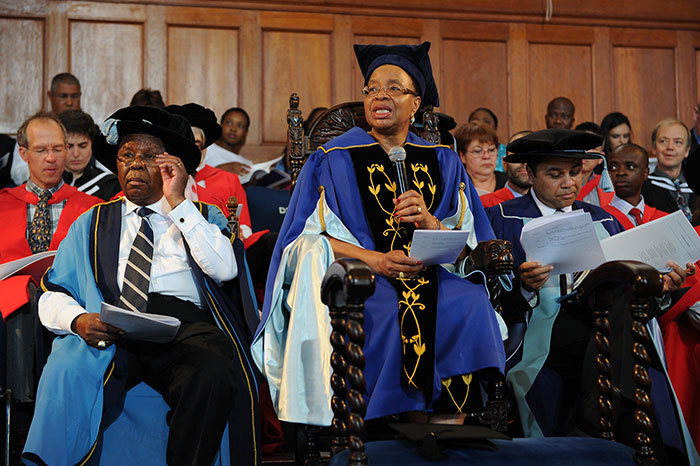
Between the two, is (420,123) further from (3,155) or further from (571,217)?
(3,155)

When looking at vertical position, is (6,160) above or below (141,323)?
above

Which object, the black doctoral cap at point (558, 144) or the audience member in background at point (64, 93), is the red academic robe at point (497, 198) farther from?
the audience member in background at point (64, 93)

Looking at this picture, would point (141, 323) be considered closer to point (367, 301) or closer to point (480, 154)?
point (367, 301)

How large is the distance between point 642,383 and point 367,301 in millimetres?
973

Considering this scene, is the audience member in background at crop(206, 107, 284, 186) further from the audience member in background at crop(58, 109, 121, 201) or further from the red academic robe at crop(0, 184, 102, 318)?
the red academic robe at crop(0, 184, 102, 318)

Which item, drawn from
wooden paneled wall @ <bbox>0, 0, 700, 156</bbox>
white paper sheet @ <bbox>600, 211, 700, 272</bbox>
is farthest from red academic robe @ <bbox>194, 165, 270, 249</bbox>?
white paper sheet @ <bbox>600, 211, 700, 272</bbox>

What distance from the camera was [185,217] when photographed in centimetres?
322

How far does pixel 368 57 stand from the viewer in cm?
369

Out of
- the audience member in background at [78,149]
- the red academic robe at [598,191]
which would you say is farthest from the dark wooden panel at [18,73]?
the red academic robe at [598,191]

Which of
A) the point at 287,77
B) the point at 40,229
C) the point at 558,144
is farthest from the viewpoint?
the point at 287,77

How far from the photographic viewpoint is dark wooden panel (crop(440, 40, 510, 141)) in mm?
7883

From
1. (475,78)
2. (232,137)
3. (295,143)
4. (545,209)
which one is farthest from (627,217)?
(475,78)

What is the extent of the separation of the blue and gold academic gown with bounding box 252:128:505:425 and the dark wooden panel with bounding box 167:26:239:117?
407cm

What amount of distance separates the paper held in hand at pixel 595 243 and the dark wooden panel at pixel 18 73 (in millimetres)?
5293
